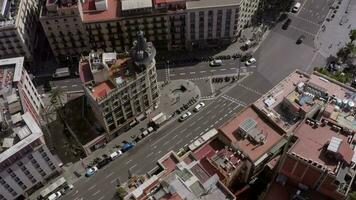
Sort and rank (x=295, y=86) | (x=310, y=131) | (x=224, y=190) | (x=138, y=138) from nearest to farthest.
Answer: (x=224, y=190) → (x=310, y=131) → (x=295, y=86) → (x=138, y=138)

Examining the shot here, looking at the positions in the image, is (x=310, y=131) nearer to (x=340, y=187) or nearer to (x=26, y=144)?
(x=340, y=187)

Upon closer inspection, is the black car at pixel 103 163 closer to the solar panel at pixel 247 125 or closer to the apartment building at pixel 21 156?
the apartment building at pixel 21 156

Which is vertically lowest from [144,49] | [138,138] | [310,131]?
[138,138]

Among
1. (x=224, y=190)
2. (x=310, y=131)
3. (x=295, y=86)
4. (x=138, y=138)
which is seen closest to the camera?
(x=224, y=190)

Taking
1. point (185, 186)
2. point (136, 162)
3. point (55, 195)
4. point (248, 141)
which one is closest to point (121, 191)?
point (136, 162)

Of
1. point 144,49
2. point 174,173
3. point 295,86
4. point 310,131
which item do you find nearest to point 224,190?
point 174,173

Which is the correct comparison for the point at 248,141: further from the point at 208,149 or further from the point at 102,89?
A: the point at 102,89

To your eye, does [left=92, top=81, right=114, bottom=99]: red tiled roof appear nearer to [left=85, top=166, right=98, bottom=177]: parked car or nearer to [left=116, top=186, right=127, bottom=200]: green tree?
[left=85, top=166, right=98, bottom=177]: parked car

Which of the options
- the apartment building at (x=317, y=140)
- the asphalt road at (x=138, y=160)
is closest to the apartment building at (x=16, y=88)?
the asphalt road at (x=138, y=160)
